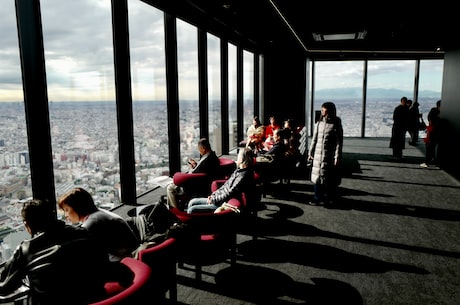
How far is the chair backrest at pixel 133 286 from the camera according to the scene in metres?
1.98

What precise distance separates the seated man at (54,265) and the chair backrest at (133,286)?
178 mm

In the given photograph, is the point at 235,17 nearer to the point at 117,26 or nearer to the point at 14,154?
the point at 117,26

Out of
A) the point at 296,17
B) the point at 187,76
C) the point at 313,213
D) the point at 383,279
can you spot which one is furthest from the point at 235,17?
the point at 383,279

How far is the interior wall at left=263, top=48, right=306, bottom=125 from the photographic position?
14406 mm

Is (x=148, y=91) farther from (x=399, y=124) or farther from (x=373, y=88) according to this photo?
(x=373, y=88)

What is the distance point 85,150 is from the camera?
487 cm

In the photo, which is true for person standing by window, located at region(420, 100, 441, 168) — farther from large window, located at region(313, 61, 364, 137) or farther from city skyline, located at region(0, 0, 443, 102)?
large window, located at region(313, 61, 364, 137)

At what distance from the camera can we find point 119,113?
5.63 metres

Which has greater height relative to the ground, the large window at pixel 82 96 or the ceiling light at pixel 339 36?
the ceiling light at pixel 339 36

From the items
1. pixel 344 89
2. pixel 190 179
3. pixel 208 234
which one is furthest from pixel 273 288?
pixel 344 89

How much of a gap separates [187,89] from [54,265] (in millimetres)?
6091

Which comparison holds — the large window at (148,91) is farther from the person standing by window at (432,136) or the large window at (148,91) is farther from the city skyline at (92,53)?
the person standing by window at (432,136)

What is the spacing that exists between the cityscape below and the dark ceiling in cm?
207

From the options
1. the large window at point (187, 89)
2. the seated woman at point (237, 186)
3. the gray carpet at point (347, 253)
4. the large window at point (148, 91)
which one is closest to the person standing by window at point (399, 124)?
the gray carpet at point (347, 253)
